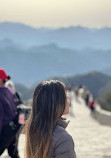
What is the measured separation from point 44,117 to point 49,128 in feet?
0.24

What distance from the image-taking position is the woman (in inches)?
108

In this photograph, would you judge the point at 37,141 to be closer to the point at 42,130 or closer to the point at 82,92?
the point at 42,130

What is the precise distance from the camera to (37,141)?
276 cm

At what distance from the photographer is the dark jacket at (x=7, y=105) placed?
222 inches

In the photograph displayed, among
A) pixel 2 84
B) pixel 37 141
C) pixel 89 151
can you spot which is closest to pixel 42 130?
pixel 37 141

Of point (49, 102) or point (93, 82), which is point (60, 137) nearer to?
point (49, 102)

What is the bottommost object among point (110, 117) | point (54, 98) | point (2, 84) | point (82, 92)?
point (82, 92)

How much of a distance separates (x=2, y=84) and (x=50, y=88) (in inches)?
119

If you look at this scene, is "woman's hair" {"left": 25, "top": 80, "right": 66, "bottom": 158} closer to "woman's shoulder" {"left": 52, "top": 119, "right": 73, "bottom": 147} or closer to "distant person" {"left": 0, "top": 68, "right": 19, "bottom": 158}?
"woman's shoulder" {"left": 52, "top": 119, "right": 73, "bottom": 147}

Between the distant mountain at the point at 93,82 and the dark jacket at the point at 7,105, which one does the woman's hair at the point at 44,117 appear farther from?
the distant mountain at the point at 93,82

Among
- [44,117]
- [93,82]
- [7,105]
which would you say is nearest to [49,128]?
[44,117]

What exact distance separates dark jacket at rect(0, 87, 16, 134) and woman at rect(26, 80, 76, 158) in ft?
9.01

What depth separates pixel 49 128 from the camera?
2.74m

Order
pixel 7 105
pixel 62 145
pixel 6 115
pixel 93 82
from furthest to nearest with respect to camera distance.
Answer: pixel 93 82 < pixel 6 115 < pixel 7 105 < pixel 62 145
